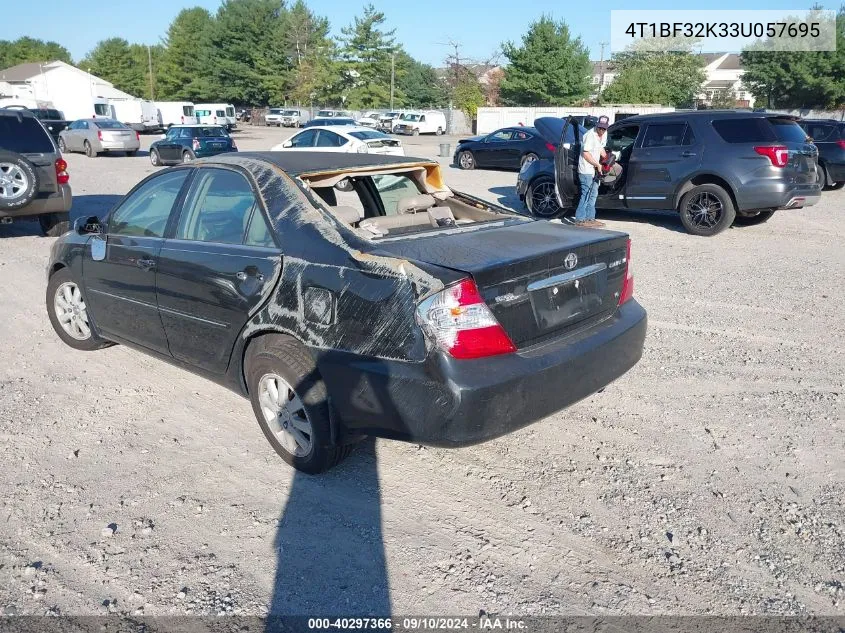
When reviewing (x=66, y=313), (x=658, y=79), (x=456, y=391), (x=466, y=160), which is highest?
(x=658, y=79)

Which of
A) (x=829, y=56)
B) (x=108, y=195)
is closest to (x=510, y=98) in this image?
(x=829, y=56)

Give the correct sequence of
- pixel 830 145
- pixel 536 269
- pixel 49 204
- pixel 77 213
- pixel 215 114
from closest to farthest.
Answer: pixel 536 269
pixel 49 204
pixel 77 213
pixel 830 145
pixel 215 114

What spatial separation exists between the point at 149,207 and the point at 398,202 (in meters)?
1.66

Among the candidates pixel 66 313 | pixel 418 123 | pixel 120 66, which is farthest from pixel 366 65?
pixel 66 313

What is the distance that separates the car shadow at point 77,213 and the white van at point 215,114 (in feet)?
124

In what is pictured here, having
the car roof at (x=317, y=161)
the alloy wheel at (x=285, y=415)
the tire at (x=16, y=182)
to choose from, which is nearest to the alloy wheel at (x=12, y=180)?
the tire at (x=16, y=182)

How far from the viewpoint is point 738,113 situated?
1009 centimetres

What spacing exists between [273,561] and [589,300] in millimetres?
2024

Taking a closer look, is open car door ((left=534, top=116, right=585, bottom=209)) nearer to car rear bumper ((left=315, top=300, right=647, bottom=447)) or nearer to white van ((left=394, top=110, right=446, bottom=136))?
car rear bumper ((left=315, top=300, right=647, bottom=447))

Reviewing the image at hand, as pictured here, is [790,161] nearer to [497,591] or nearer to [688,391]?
[688,391]

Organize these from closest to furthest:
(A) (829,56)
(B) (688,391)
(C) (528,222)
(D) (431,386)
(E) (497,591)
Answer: (E) (497,591), (D) (431,386), (C) (528,222), (B) (688,391), (A) (829,56)

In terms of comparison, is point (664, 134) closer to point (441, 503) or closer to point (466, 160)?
point (441, 503)

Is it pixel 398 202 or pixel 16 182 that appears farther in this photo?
pixel 16 182

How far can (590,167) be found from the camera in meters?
10.3
